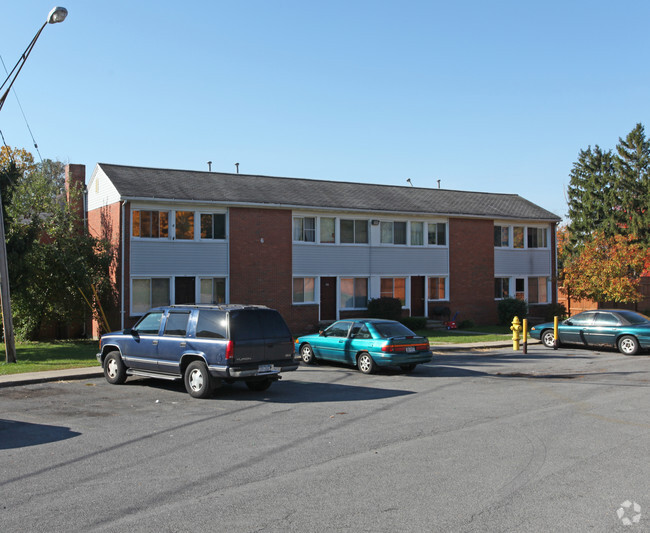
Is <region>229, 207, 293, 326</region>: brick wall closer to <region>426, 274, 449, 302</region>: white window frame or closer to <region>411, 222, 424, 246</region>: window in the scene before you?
<region>411, 222, 424, 246</region>: window

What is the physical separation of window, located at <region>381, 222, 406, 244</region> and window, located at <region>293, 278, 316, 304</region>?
454 cm

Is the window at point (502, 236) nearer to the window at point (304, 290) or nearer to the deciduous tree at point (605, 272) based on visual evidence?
the deciduous tree at point (605, 272)

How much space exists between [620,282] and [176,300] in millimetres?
21491

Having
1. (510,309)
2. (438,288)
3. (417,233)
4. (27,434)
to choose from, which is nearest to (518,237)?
(510,309)

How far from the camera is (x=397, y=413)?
1084 cm

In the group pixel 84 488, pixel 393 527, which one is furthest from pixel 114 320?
pixel 393 527

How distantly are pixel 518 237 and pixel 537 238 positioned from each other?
142 cm

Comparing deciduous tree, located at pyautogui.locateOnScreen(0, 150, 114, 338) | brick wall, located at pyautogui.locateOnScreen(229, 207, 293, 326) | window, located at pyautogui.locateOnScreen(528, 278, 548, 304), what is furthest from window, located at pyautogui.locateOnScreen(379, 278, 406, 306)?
deciduous tree, located at pyautogui.locateOnScreen(0, 150, 114, 338)

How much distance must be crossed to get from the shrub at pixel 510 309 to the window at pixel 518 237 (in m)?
3.75

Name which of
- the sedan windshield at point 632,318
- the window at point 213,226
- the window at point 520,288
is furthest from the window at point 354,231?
the sedan windshield at point 632,318

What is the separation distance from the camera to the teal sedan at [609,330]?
20766 mm

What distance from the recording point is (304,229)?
2969 centimetres

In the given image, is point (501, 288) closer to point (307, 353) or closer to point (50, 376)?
point (307, 353)

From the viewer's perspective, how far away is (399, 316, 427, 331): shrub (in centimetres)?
3025
